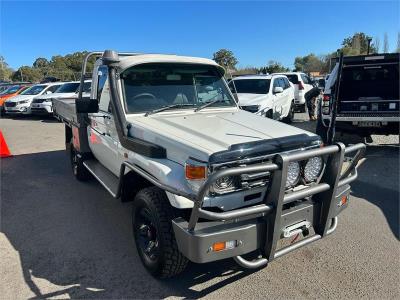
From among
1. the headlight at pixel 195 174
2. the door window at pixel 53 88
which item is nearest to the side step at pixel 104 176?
the headlight at pixel 195 174

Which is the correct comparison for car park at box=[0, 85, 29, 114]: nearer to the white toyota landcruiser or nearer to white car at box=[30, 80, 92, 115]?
white car at box=[30, 80, 92, 115]

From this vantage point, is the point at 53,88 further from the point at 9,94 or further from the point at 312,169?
the point at 312,169

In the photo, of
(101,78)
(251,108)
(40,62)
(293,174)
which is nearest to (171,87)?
(101,78)

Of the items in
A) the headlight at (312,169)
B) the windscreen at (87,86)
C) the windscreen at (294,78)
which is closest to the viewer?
the headlight at (312,169)

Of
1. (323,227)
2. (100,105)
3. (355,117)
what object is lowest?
(323,227)

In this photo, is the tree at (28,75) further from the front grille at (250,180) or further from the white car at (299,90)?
the front grille at (250,180)

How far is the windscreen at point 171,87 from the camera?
13.8 ft

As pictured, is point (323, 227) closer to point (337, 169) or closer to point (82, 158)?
point (337, 169)

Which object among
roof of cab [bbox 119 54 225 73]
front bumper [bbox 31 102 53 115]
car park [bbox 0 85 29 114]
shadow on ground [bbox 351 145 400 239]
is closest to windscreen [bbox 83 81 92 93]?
roof of cab [bbox 119 54 225 73]

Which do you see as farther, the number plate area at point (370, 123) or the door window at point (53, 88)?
the door window at point (53, 88)

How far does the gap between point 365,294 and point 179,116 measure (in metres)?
2.63

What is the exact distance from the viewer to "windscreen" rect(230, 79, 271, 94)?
11.6 m

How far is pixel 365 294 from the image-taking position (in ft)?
10.6

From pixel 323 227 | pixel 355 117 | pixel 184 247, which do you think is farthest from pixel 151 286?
pixel 355 117
